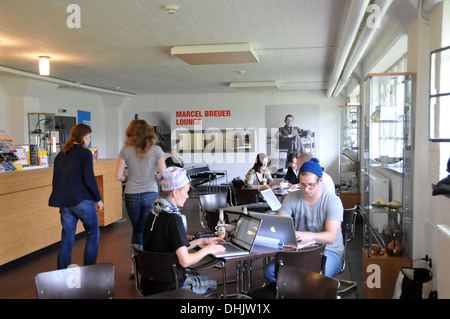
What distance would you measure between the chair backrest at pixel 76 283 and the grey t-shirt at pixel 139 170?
81.3 inches

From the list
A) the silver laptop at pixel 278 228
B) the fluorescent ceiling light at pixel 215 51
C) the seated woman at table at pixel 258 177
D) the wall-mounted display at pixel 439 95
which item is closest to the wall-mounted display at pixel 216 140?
the seated woman at table at pixel 258 177

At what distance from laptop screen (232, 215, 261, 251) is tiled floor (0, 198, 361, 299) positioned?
4.83 feet

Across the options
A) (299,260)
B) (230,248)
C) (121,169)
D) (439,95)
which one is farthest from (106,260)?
(439,95)

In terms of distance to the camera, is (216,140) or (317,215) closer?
(317,215)

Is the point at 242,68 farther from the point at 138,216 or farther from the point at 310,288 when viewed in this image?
the point at 310,288

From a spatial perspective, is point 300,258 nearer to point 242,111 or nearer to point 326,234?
point 326,234

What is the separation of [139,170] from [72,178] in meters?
0.69

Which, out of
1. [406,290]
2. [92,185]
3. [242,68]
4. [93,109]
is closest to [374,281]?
[406,290]

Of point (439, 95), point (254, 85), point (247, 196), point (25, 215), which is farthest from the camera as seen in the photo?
point (254, 85)

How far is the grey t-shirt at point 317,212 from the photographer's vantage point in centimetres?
334

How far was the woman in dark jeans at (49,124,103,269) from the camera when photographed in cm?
415

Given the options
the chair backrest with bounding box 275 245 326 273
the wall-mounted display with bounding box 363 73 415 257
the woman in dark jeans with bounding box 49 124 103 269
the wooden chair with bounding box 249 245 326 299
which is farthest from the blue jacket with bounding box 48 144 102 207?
the wall-mounted display with bounding box 363 73 415 257

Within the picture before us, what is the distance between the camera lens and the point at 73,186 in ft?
13.6

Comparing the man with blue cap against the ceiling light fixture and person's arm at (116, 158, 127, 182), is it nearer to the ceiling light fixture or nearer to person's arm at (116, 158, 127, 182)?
person's arm at (116, 158, 127, 182)
